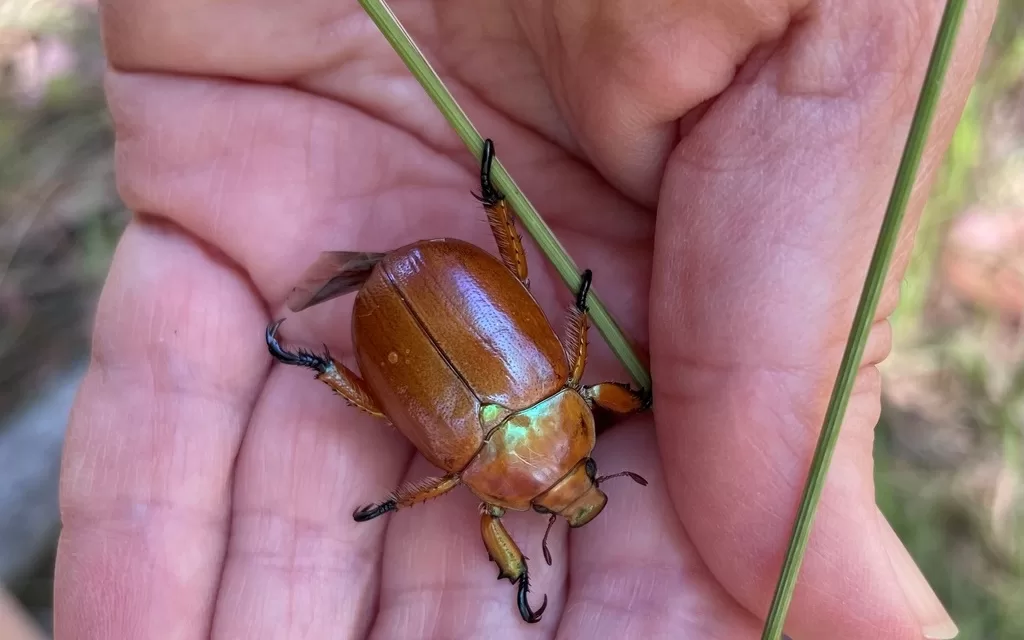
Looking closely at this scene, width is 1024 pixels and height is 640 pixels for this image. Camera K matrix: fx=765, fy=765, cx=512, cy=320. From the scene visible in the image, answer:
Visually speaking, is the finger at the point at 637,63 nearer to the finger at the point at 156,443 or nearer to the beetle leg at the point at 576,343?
the beetle leg at the point at 576,343

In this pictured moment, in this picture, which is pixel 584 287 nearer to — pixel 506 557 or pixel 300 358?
pixel 506 557

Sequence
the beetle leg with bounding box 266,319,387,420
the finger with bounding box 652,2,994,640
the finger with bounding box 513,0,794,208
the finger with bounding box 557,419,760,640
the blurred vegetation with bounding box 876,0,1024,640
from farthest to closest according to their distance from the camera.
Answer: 1. the blurred vegetation with bounding box 876,0,1024,640
2. the beetle leg with bounding box 266,319,387,420
3. the finger with bounding box 557,419,760,640
4. the finger with bounding box 513,0,794,208
5. the finger with bounding box 652,2,994,640

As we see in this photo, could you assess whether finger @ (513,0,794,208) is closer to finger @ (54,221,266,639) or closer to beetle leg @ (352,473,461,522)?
beetle leg @ (352,473,461,522)

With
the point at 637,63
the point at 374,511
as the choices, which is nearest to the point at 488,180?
the point at 637,63

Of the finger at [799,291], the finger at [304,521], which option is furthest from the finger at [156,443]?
the finger at [799,291]

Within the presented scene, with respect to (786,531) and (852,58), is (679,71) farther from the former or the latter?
(786,531)

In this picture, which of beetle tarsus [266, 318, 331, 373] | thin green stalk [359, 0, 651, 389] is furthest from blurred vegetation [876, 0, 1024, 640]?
beetle tarsus [266, 318, 331, 373]
